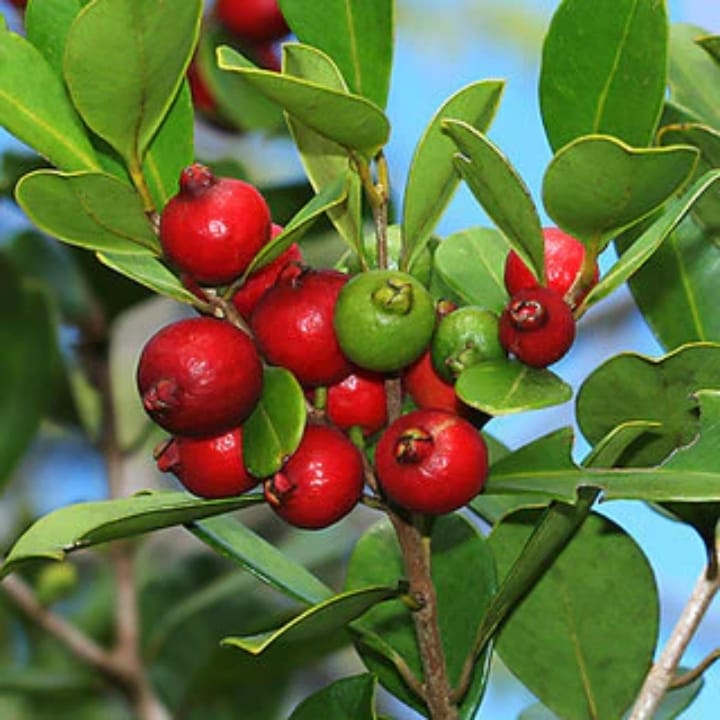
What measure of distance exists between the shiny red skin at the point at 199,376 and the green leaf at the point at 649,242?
20 centimetres

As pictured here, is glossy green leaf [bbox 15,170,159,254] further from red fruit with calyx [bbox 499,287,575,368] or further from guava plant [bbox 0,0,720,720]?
red fruit with calyx [bbox 499,287,575,368]

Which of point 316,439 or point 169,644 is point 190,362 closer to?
point 316,439

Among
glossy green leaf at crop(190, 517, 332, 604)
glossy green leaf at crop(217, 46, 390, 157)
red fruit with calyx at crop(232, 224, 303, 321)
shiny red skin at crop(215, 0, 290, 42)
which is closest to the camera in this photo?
glossy green leaf at crop(217, 46, 390, 157)

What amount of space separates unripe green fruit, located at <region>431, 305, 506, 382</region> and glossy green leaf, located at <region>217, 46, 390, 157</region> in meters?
0.11

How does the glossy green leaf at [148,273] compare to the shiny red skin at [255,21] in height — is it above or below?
above

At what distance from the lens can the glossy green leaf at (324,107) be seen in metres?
0.88

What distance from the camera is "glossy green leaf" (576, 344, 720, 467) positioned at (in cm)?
101

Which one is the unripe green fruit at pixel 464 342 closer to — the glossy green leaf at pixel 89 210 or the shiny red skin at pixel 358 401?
the shiny red skin at pixel 358 401

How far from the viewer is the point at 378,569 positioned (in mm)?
1230

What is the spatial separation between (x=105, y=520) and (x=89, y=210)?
0.56 feet

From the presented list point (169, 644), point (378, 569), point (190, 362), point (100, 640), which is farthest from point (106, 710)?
point (190, 362)

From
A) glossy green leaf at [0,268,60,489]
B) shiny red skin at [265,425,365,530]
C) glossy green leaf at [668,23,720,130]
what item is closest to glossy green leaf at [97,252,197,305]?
shiny red skin at [265,425,365,530]

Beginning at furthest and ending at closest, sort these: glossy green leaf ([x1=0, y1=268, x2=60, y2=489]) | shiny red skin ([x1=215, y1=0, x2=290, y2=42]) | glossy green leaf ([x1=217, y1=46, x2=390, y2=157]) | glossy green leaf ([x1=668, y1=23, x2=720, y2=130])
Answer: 1. shiny red skin ([x1=215, y1=0, x2=290, y2=42])
2. glossy green leaf ([x1=0, y1=268, x2=60, y2=489])
3. glossy green leaf ([x1=668, y1=23, x2=720, y2=130])
4. glossy green leaf ([x1=217, y1=46, x2=390, y2=157])

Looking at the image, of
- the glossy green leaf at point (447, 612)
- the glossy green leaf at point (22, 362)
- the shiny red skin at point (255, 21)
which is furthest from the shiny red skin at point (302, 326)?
the shiny red skin at point (255, 21)
